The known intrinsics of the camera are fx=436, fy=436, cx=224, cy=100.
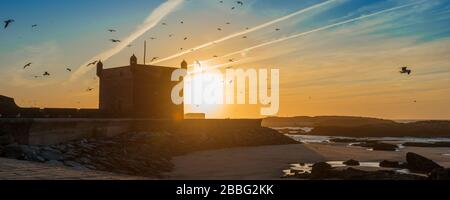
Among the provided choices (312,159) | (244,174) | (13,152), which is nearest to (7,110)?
(13,152)

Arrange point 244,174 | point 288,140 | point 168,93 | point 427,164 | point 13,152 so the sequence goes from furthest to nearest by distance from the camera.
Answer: point 288,140, point 168,93, point 427,164, point 244,174, point 13,152

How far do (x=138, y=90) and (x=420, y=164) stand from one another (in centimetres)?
2060

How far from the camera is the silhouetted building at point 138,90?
33.4 meters

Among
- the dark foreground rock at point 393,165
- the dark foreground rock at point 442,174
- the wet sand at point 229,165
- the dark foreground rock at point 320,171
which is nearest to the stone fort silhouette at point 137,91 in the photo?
the wet sand at point 229,165

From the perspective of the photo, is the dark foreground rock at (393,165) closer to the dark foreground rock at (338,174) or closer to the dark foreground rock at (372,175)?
the dark foreground rock at (338,174)

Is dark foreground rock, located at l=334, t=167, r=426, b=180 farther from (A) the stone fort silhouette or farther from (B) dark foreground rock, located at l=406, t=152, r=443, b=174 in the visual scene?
(A) the stone fort silhouette

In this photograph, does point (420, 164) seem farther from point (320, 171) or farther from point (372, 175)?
point (320, 171)

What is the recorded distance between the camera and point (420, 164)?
71.1 ft

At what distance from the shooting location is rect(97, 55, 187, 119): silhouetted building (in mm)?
33438

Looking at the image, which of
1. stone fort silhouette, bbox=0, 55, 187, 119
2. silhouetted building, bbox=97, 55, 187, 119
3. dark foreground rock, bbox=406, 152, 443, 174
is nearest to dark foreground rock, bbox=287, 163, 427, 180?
dark foreground rock, bbox=406, 152, 443, 174

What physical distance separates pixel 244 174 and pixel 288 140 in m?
23.1
